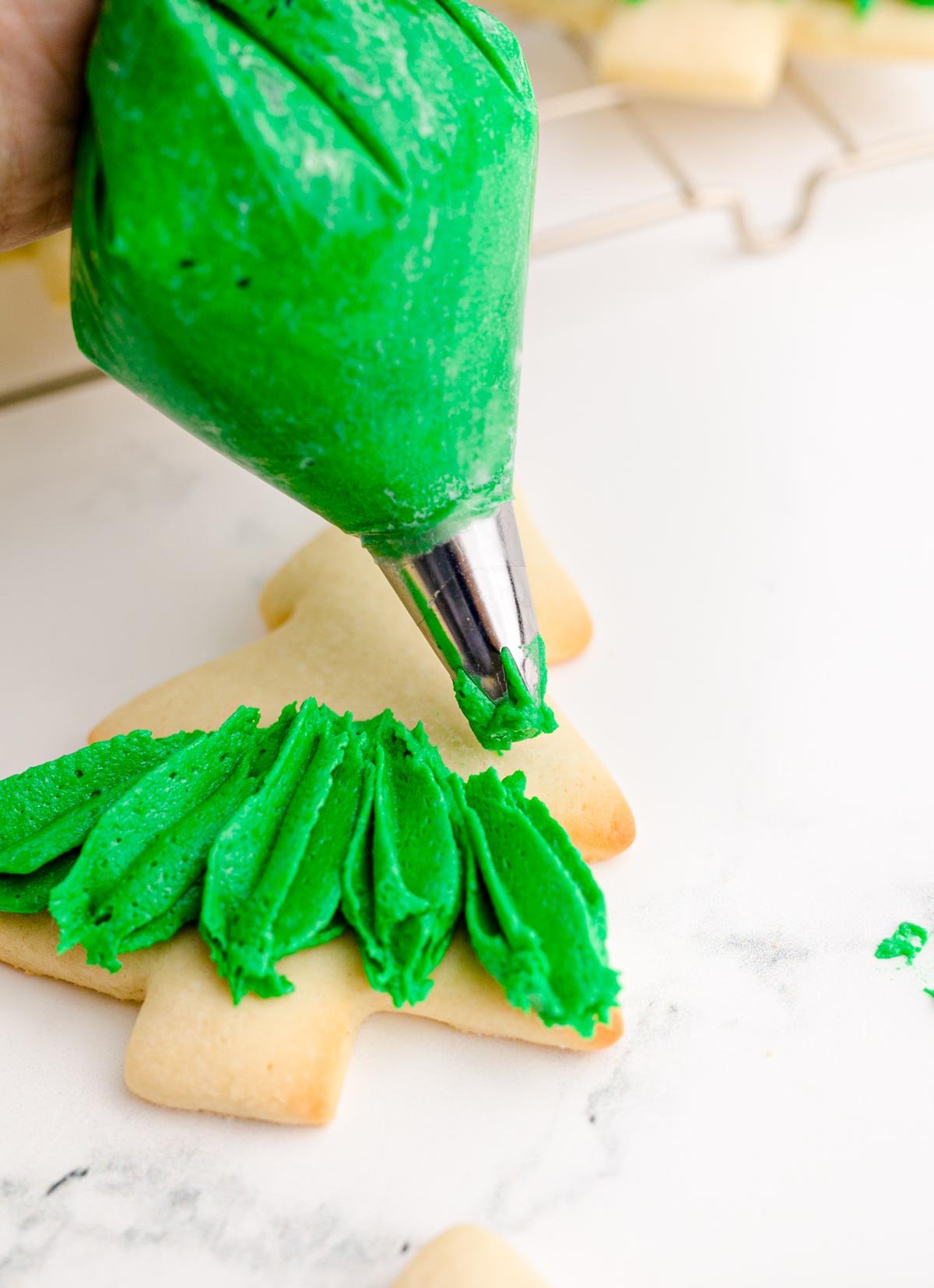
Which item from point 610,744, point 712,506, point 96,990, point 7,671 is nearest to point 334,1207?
point 96,990

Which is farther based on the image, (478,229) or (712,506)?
(712,506)

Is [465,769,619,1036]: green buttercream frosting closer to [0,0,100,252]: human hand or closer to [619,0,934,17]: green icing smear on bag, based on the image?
[0,0,100,252]: human hand

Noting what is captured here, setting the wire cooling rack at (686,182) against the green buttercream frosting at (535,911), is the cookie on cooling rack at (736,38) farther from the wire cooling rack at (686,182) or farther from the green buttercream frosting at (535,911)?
the green buttercream frosting at (535,911)

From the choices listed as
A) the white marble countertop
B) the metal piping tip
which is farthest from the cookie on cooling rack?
the metal piping tip

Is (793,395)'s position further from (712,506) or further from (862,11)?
(862,11)

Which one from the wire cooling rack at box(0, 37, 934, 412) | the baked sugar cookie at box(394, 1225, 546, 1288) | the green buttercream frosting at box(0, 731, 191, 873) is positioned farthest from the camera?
the wire cooling rack at box(0, 37, 934, 412)

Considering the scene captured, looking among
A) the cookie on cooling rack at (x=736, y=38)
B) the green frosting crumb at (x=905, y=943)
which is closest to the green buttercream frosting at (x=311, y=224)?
the green frosting crumb at (x=905, y=943)
